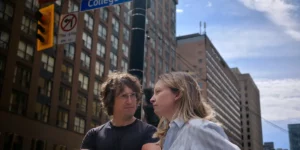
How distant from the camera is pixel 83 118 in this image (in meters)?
38.8

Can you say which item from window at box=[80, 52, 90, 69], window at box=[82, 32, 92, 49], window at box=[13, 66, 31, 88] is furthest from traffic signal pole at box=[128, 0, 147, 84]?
window at box=[82, 32, 92, 49]

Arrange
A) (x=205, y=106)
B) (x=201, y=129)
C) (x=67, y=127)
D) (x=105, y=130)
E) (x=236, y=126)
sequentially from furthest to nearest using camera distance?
(x=236, y=126)
(x=67, y=127)
(x=105, y=130)
(x=205, y=106)
(x=201, y=129)

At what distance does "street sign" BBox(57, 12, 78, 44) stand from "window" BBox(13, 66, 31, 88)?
2246cm

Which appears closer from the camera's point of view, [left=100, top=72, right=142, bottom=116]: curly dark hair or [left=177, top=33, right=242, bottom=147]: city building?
[left=100, top=72, right=142, bottom=116]: curly dark hair

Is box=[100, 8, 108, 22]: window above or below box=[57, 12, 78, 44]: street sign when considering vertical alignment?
above

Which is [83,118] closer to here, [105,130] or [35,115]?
[35,115]

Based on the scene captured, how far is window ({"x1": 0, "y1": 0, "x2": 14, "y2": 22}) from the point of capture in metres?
30.2

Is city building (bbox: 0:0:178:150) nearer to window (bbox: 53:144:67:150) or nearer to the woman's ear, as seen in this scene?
window (bbox: 53:144:67:150)

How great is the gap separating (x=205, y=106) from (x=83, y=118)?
3757 centimetres

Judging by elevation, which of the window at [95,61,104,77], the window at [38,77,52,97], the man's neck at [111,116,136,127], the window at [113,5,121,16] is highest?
the window at [113,5,121,16]

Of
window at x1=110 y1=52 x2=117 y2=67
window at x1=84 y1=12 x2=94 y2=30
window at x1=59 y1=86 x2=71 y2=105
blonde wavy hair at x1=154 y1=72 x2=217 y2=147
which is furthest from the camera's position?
window at x1=110 y1=52 x2=117 y2=67

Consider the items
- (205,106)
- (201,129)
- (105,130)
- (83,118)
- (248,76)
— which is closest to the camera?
(201,129)

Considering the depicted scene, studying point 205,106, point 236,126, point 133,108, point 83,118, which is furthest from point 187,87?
point 236,126

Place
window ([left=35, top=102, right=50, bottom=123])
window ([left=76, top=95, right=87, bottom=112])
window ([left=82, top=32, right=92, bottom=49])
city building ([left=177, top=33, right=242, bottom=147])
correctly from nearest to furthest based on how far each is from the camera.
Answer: window ([left=35, top=102, right=50, bottom=123]) < window ([left=76, top=95, right=87, bottom=112]) < window ([left=82, top=32, right=92, bottom=49]) < city building ([left=177, top=33, right=242, bottom=147])
